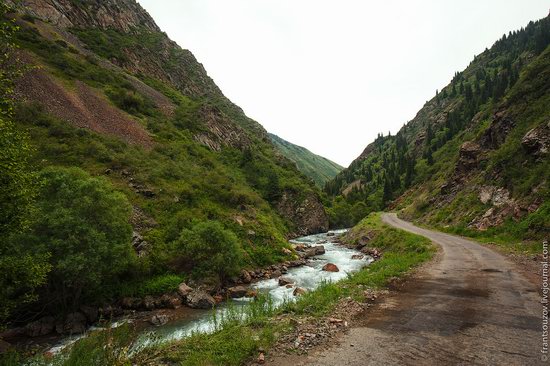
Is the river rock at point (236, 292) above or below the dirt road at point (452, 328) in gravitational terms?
below

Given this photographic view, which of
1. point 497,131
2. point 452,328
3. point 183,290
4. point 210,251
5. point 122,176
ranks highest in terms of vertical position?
point 497,131

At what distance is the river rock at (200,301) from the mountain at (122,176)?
3970mm

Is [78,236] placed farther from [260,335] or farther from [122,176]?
[122,176]

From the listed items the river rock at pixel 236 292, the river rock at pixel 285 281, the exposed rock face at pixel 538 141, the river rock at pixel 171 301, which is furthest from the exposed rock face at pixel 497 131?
the river rock at pixel 171 301

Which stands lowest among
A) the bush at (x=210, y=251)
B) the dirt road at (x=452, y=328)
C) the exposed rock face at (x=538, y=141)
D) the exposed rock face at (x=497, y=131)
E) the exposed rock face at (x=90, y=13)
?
the bush at (x=210, y=251)

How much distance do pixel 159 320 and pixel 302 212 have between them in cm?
7055

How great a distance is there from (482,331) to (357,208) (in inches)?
4836

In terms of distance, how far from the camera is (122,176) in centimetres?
4259

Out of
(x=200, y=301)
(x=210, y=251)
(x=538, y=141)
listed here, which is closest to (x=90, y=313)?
(x=200, y=301)

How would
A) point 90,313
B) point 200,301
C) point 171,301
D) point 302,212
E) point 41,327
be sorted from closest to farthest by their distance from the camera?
1. point 41,327
2. point 90,313
3. point 200,301
4. point 171,301
5. point 302,212

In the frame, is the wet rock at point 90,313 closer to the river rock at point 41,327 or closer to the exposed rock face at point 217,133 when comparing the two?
the river rock at point 41,327

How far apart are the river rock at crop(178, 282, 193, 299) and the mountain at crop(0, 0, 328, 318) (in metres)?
2.18

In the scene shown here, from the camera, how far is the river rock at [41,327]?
65.7 feet

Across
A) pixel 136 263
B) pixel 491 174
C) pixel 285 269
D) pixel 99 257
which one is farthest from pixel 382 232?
pixel 99 257
